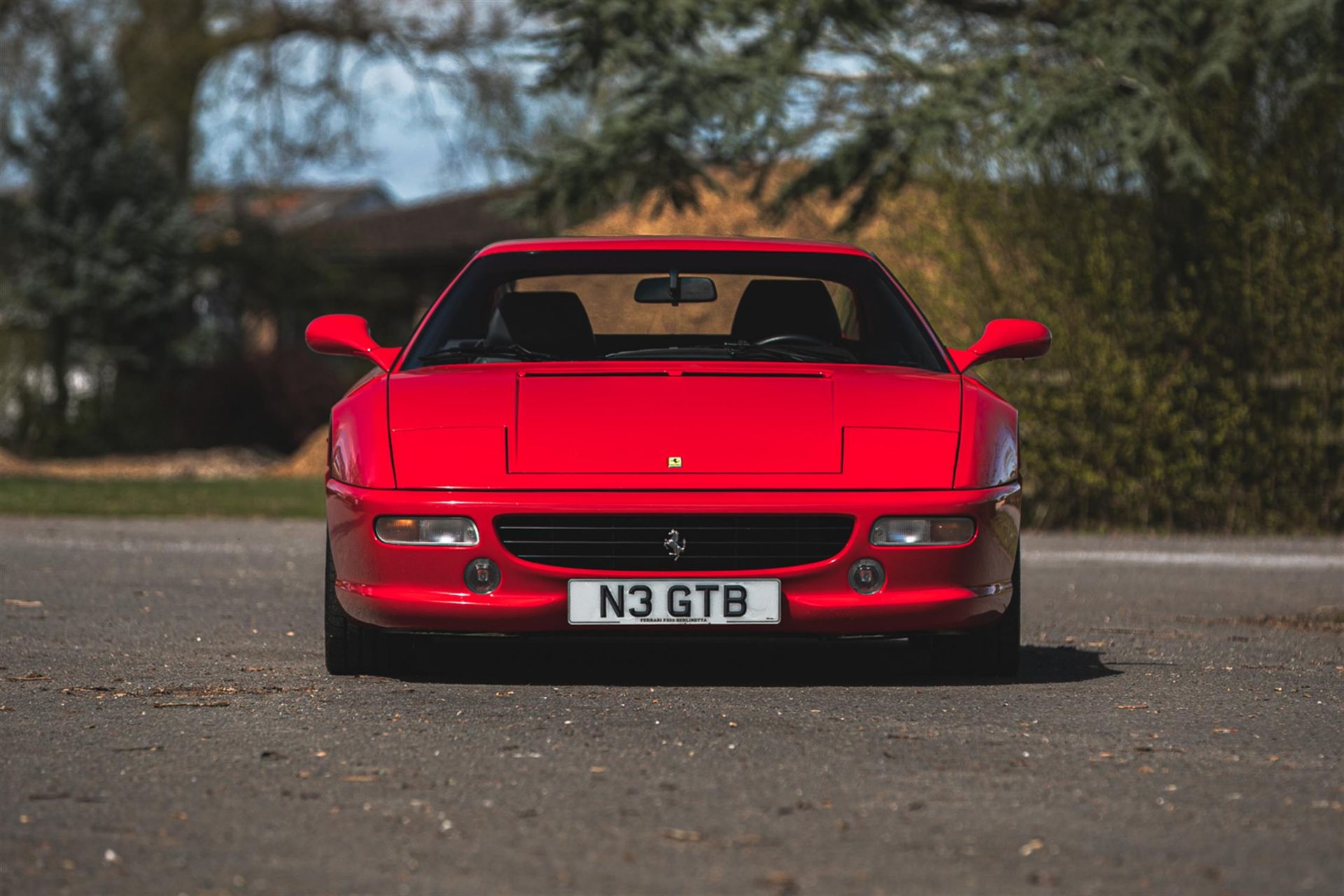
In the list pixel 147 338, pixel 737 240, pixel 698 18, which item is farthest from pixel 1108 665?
pixel 147 338

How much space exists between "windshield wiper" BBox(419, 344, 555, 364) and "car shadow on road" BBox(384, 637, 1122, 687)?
97 centimetres

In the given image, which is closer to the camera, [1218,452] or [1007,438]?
[1007,438]

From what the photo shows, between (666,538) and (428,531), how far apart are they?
0.72m

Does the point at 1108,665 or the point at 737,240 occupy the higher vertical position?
the point at 737,240

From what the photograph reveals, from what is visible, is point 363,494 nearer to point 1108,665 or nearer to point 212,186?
point 1108,665

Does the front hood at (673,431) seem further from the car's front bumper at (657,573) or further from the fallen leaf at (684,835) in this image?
the fallen leaf at (684,835)

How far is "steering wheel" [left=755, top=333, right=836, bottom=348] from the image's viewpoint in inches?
279

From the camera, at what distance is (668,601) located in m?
6.01

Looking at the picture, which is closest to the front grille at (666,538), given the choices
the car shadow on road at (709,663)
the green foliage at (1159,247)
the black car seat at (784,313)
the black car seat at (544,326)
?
the car shadow on road at (709,663)

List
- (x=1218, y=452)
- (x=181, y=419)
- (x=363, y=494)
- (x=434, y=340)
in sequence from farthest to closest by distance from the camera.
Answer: (x=181, y=419), (x=1218, y=452), (x=434, y=340), (x=363, y=494)

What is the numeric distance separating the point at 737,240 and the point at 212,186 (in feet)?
97.1

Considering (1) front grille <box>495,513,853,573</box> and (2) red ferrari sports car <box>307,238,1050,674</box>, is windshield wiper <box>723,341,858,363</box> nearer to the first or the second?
(2) red ferrari sports car <box>307,238,1050,674</box>

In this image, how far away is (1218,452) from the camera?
15.5 metres

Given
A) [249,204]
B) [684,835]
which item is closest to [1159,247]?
[684,835]
